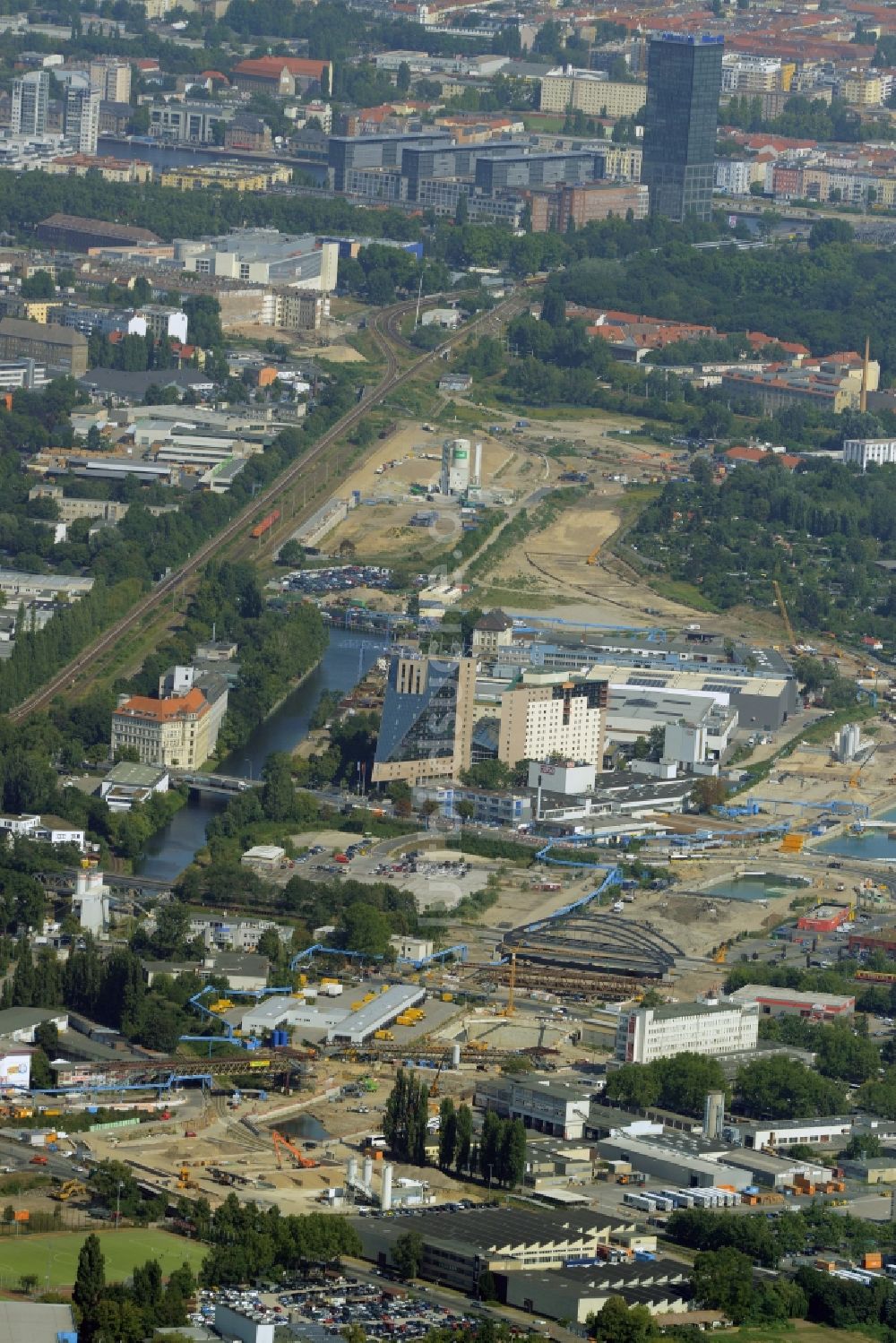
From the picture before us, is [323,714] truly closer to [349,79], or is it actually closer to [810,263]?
[810,263]

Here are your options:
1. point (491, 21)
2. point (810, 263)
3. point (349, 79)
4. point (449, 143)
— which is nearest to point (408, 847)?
point (810, 263)

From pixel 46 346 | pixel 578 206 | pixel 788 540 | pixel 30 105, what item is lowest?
pixel 788 540

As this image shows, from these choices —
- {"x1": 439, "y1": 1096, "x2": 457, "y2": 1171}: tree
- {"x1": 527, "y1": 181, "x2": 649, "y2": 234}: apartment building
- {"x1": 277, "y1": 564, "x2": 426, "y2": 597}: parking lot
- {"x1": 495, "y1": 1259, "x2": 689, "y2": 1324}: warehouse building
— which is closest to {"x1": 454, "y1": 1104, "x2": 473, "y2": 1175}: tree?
{"x1": 439, "y1": 1096, "x2": 457, "y2": 1171}: tree

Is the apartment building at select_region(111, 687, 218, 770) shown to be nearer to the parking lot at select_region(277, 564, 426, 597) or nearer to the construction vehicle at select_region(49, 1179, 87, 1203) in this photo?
the parking lot at select_region(277, 564, 426, 597)

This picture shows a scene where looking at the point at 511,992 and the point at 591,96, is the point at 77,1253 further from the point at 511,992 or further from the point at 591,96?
the point at 591,96

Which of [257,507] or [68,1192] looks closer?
[68,1192]

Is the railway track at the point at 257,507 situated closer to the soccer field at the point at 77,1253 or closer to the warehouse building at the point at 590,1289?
the soccer field at the point at 77,1253

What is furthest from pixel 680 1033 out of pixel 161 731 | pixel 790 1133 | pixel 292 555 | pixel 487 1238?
pixel 292 555
